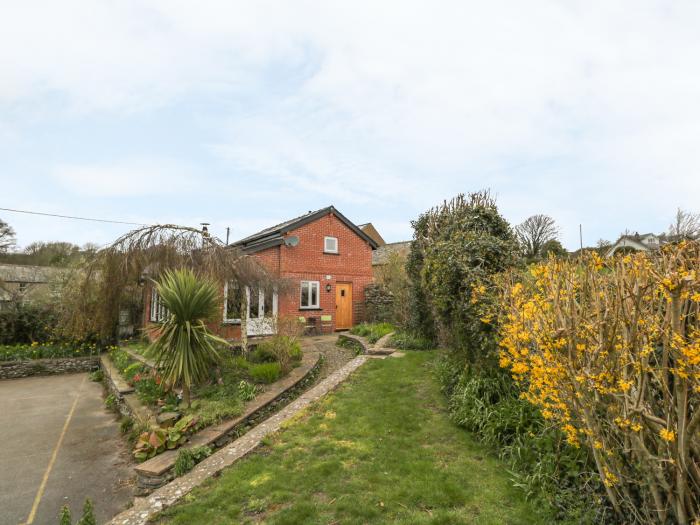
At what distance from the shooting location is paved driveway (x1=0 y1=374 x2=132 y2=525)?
210 inches

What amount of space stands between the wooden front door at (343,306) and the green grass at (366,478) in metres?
10.8

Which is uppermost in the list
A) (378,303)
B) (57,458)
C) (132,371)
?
(378,303)

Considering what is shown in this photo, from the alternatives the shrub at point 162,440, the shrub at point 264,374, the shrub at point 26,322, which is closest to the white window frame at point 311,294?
the shrub at point 264,374

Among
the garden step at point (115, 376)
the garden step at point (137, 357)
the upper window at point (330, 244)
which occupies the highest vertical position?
the upper window at point (330, 244)

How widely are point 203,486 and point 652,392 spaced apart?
5.04 m

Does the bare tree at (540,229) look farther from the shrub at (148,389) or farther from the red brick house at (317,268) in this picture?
the shrub at (148,389)

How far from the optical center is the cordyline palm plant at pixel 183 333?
6.93 m

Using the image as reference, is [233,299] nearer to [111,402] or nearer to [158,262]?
[158,262]

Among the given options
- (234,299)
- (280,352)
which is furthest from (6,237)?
(280,352)

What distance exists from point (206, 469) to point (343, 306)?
41.9ft

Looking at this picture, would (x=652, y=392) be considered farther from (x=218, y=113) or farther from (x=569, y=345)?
(x=218, y=113)

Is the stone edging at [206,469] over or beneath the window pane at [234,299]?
beneath

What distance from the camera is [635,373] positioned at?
2.79m

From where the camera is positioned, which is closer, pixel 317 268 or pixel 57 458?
pixel 57 458
